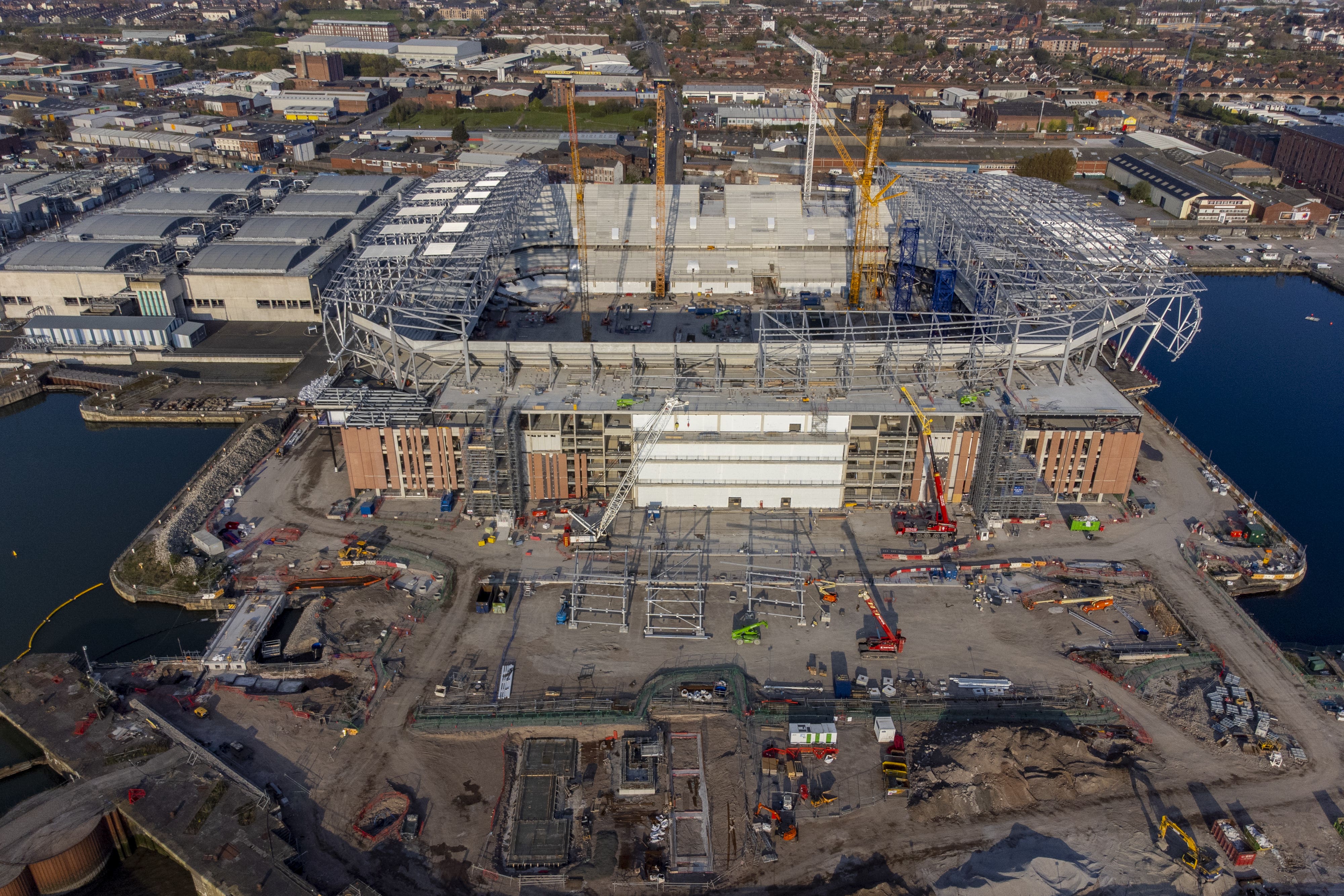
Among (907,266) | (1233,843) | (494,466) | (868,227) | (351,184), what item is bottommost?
Answer: (1233,843)

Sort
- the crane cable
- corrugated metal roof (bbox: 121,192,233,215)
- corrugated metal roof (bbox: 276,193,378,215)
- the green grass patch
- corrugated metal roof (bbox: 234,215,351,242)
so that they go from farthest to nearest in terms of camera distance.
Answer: corrugated metal roof (bbox: 121,192,233,215) < corrugated metal roof (bbox: 276,193,378,215) < corrugated metal roof (bbox: 234,215,351,242) < the crane cable < the green grass patch

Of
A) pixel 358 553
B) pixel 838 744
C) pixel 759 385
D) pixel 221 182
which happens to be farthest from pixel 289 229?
pixel 838 744

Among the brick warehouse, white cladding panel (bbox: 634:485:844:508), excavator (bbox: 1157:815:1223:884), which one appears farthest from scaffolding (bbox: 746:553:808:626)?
the brick warehouse

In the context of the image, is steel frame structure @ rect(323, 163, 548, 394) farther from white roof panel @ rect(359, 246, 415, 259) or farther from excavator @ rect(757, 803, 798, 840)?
excavator @ rect(757, 803, 798, 840)

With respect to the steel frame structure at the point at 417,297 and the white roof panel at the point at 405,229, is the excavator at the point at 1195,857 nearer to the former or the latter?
the steel frame structure at the point at 417,297

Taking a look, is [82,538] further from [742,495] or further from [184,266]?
[742,495]
